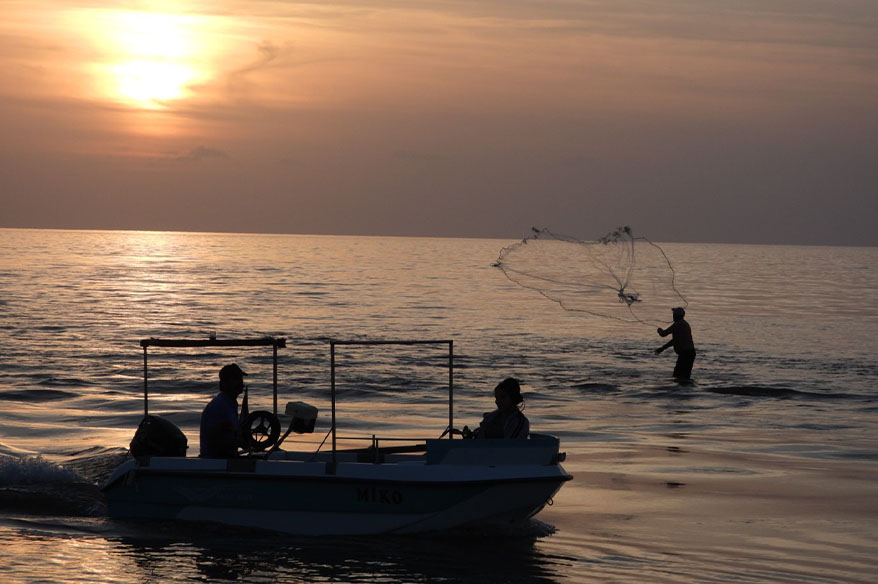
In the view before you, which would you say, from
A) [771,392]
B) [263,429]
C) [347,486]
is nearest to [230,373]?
[263,429]

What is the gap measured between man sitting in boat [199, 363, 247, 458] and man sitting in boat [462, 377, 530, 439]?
2.54m

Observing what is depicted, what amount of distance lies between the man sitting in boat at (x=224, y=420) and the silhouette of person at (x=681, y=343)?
17.3 m

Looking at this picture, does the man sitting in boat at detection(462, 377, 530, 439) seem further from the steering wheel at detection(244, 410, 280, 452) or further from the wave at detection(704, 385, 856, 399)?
the wave at detection(704, 385, 856, 399)

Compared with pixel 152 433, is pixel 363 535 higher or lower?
lower

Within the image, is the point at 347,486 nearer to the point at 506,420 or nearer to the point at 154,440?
the point at 506,420

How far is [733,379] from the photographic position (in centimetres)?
3167

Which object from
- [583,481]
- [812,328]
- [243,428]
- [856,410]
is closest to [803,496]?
[583,481]

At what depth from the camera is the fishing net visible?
2383 centimetres

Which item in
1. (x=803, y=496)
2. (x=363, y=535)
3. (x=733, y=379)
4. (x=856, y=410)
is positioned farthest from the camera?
(x=733, y=379)

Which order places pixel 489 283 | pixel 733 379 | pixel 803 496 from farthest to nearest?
pixel 489 283 < pixel 733 379 < pixel 803 496

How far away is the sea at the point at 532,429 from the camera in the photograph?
39.0 feet

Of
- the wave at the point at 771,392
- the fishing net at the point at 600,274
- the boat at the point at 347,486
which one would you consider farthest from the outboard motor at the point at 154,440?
the wave at the point at 771,392

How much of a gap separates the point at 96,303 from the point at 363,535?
2082 inches

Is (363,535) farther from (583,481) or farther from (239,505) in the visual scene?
(583,481)
